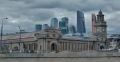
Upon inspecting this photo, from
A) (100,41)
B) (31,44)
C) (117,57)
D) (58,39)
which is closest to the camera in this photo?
(117,57)

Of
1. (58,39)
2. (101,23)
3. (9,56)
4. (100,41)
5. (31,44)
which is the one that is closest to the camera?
(9,56)

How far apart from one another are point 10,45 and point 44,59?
10847cm

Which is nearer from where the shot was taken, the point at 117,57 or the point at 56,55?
the point at 117,57

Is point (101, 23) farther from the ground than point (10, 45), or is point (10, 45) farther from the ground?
point (101, 23)

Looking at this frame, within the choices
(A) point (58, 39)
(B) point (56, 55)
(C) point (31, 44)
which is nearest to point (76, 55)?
(B) point (56, 55)

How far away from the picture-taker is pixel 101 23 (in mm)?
194000

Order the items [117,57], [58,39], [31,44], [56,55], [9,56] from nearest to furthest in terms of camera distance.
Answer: [117,57]
[56,55]
[9,56]
[58,39]
[31,44]

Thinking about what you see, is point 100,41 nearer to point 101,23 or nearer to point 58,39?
point 101,23

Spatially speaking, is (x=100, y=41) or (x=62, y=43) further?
(x=100, y=41)

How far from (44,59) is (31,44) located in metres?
96.7

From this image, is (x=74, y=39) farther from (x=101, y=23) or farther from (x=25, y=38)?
(x=101, y=23)

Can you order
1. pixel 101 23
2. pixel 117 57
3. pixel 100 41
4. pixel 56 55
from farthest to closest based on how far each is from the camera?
1. pixel 101 23
2. pixel 100 41
3. pixel 56 55
4. pixel 117 57

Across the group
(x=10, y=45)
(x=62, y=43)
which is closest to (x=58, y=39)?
(x=62, y=43)

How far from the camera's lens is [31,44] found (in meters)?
156
